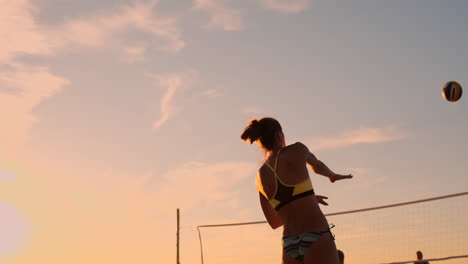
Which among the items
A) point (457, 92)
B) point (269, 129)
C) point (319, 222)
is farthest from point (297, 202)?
point (457, 92)

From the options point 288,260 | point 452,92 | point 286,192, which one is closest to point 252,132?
point 286,192

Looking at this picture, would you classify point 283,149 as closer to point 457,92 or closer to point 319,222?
point 319,222

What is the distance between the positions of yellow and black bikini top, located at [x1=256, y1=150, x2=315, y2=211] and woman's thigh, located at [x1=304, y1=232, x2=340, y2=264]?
34 cm

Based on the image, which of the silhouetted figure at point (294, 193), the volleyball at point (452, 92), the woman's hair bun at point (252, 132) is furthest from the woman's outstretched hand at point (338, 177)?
the volleyball at point (452, 92)

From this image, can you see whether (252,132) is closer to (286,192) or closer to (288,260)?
(286,192)

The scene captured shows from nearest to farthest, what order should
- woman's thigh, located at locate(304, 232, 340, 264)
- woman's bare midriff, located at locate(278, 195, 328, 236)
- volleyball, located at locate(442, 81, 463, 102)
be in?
woman's thigh, located at locate(304, 232, 340, 264) → woman's bare midriff, located at locate(278, 195, 328, 236) → volleyball, located at locate(442, 81, 463, 102)

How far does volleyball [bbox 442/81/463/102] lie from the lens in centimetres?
1257

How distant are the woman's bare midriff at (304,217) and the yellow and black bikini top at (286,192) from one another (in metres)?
0.04

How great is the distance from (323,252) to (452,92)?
7794 millimetres

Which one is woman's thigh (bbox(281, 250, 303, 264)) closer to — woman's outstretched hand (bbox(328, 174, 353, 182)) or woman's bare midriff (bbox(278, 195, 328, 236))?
woman's bare midriff (bbox(278, 195, 328, 236))

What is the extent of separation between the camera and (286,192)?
5703mm

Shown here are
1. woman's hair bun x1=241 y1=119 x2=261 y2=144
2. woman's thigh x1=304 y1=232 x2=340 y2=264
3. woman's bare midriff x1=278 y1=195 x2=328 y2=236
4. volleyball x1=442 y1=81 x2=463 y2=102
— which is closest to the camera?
woman's thigh x1=304 y1=232 x2=340 y2=264

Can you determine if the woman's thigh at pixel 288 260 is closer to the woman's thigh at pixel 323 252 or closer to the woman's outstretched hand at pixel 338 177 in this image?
the woman's thigh at pixel 323 252

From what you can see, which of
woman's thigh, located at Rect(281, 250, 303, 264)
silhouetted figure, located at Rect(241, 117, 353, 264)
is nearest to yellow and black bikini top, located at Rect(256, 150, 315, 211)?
silhouetted figure, located at Rect(241, 117, 353, 264)
